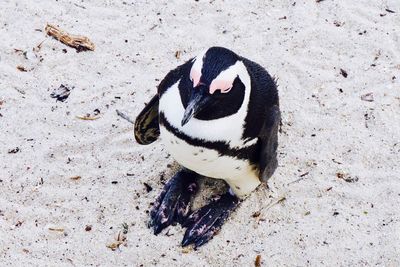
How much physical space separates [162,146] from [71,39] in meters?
0.75

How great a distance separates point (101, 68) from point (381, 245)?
143 cm

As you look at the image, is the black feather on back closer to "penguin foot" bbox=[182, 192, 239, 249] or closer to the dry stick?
"penguin foot" bbox=[182, 192, 239, 249]

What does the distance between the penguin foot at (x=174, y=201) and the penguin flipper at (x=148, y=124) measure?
0.18 m

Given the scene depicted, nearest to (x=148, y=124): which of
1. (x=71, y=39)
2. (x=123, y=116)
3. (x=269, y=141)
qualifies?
(x=123, y=116)

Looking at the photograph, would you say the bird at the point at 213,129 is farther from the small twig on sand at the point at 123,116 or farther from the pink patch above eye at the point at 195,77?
the small twig on sand at the point at 123,116

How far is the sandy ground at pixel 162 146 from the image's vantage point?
8.05 feet

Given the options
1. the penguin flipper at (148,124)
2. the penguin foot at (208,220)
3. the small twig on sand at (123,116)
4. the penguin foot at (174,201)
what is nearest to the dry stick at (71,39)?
the small twig on sand at (123,116)

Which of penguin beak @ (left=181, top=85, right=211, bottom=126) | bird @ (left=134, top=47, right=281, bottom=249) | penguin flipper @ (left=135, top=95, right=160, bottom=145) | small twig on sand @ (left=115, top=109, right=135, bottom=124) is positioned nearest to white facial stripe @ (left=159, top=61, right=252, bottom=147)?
bird @ (left=134, top=47, right=281, bottom=249)

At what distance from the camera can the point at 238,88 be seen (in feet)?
6.75

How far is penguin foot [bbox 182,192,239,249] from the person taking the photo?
246cm

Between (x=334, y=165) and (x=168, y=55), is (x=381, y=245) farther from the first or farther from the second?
(x=168, y=55)

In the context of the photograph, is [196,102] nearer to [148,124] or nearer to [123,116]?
[148,124]

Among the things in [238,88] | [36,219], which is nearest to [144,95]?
[36,219]

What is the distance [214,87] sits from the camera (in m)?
1.97
